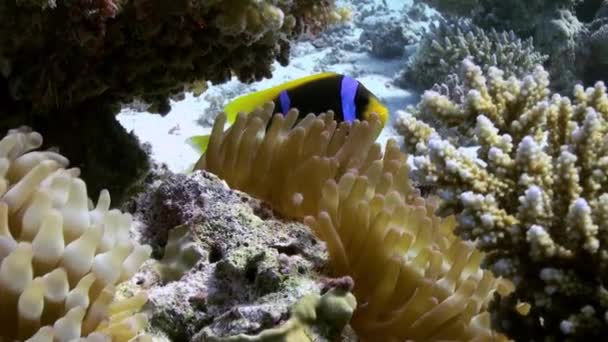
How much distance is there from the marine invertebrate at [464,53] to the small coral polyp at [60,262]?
5808 millimetres

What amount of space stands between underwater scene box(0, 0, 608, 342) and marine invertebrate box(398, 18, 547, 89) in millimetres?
4869

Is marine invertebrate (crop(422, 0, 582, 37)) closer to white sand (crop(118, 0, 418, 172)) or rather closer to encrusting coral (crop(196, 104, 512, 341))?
white sand (crop(118, 0, 418, 172))

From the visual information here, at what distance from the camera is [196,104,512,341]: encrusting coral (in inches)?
69.1

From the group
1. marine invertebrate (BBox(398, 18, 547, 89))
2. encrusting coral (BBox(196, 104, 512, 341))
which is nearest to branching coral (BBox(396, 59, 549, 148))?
encrusting coral (BBox(196, 104, 512, 341))

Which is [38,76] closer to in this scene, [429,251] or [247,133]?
Result: [247,133]

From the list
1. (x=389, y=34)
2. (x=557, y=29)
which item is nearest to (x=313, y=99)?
(x=557, y=29)

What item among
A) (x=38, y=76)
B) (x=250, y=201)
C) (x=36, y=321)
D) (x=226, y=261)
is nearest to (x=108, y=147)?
(x=38, y=76)

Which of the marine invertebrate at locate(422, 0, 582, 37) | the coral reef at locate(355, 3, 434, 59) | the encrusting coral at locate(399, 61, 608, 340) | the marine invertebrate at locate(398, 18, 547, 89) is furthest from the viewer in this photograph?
the coral reef at locate(355, 3, 434, 59)

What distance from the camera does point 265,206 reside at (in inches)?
78.4

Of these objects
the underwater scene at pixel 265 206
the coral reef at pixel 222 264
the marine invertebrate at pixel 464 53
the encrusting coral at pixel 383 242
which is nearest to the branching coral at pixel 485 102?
the underwater scene at pixel 265 206

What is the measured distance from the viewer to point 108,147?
2.55m

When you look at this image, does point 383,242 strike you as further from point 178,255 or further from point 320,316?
point 178,255

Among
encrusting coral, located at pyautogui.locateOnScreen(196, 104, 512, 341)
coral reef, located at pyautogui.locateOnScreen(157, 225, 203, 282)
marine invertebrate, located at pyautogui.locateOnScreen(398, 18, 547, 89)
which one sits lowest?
marine invertebrate, located at pyautogui.locateOnScreen(398, 18, 547, 89)

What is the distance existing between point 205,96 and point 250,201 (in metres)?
5.91
